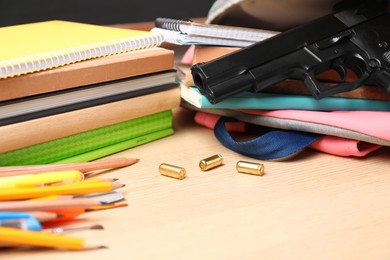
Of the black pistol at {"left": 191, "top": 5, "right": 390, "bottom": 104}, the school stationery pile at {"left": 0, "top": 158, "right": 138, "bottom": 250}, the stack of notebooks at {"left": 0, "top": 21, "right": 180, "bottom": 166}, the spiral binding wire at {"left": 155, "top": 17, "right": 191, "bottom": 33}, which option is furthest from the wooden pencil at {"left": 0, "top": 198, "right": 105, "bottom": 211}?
the spiral binding wire at {"left": 155, "top": 17, "right": 191, "bottom": 33}

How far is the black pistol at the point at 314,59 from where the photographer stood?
665 mm

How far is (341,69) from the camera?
0.71 m

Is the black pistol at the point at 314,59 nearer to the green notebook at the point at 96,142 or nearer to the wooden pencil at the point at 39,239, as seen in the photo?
the green notebook at the point at 96,142

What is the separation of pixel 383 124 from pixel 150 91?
0.91 feet

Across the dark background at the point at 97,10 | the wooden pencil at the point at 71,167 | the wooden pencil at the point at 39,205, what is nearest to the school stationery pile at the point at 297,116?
the wooden pencil at the point at 71,167

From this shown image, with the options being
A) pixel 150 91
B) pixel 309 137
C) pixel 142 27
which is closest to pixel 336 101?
pixel 309 137

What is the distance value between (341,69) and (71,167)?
1.14ft

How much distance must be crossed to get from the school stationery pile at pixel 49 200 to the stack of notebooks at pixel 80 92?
46mm

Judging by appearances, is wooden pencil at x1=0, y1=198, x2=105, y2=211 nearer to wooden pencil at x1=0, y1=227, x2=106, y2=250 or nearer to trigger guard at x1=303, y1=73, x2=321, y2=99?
wooden pencil at x1=0, y1=227, x2=106, y2=250

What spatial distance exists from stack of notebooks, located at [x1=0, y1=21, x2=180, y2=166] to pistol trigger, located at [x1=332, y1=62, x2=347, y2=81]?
0.20m

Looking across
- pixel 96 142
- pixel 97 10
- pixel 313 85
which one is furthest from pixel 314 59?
pixel 97 10

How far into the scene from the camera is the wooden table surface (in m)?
0.47

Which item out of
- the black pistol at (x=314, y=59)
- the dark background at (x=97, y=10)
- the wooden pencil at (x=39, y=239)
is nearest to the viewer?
the wooden pencil at (x=39, y=239)

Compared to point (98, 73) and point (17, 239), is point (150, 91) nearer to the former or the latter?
point (98, 73)
